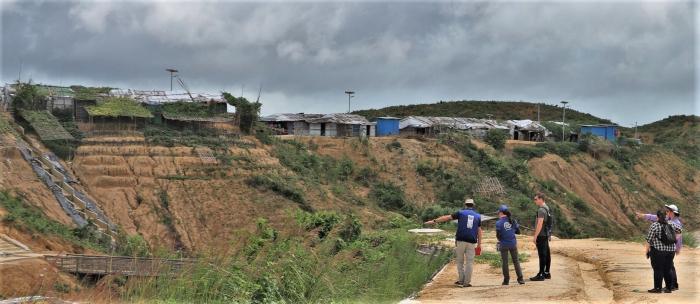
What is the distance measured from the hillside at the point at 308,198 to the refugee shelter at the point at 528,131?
6.92 m

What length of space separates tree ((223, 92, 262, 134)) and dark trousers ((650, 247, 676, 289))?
31797mm

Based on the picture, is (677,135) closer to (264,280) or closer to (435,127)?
(435,127)

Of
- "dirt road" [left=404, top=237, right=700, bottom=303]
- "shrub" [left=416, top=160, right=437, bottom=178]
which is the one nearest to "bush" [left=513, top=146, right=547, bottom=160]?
"shrub" [left=416, top=160, right=437, bottom=178]

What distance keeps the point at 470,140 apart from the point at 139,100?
23571 millimetres

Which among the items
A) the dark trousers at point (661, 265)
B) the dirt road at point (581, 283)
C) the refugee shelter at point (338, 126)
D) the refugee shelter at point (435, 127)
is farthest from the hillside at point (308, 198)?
the refugee shelter at point (435, 127)

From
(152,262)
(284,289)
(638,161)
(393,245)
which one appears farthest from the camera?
(638,161)

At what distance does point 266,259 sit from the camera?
8320mm

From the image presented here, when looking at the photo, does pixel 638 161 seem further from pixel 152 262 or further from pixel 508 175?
pixel 152 262

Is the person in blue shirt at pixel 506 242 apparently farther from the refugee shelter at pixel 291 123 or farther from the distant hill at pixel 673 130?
the distant hill at pixel 673 130

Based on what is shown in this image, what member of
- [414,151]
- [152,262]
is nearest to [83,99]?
[414,151]

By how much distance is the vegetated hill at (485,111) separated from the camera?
88375 millimetres

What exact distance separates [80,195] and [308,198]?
35.3ft

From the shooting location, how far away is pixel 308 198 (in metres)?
34.8

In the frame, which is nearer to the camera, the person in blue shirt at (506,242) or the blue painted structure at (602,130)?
the person in blue shirt at (506,242)
